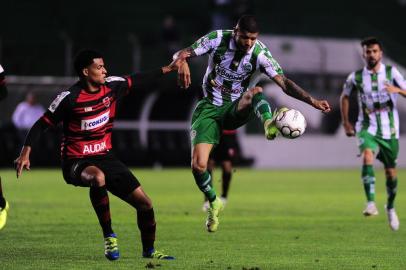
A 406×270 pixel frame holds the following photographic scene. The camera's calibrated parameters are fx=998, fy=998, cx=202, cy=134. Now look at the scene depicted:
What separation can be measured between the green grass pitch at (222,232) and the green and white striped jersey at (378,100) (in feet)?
4.13

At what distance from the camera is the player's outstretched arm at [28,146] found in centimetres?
832

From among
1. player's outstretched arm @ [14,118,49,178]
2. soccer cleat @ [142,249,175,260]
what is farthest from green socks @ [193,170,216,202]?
player's outstretched arm @ [14,118,49,178]

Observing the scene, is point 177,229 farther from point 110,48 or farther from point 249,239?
point 110,48

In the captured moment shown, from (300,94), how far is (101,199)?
7.57ft

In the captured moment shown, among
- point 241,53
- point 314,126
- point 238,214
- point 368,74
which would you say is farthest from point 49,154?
point 241,53

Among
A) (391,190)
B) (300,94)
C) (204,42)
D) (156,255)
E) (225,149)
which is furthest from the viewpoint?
(225,149)

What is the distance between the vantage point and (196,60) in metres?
31.4

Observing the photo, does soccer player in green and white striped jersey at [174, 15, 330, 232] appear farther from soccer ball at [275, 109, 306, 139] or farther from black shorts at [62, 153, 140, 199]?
black shorts at [62, 153, 140, 199]

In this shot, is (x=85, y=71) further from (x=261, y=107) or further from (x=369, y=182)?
(x=369, y=182)

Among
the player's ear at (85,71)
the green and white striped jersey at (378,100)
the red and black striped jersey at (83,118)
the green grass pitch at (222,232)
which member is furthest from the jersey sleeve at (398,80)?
the player's ear at (85,71)

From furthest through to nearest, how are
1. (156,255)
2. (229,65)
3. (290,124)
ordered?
(229,65) < (290,124) < (156,255)

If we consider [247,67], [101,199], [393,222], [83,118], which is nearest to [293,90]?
[247,67]

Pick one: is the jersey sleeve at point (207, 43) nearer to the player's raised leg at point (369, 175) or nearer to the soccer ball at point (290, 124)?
the soccer ball at point (290, 124)

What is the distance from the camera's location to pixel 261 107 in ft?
32.6
